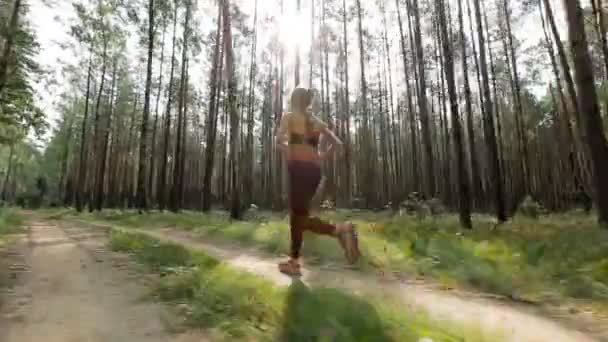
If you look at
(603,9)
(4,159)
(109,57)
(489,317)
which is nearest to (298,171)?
(489,317)

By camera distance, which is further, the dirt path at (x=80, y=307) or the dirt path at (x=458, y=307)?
the dirt path at (x=458, y=307)

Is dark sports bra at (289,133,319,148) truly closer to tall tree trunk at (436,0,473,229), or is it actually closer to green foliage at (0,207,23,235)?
tall tree trunk at (436,0,473,229)

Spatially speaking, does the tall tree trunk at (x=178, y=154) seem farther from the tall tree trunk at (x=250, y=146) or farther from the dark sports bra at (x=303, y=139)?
the dark sports bra at (x=303, y=139)

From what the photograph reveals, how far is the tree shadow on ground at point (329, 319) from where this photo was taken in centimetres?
254

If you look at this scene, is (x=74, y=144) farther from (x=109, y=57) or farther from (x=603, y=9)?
(x=603, y=9)

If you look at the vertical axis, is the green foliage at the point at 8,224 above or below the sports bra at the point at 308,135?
below

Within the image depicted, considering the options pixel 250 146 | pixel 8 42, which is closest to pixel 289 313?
pixel 8 42

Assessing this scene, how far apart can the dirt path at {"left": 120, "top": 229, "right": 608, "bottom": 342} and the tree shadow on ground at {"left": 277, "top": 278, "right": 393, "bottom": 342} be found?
61cm

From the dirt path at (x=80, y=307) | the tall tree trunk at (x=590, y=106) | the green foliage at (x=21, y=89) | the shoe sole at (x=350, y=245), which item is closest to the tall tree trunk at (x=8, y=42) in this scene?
the green foliage at (x=21, y=89)

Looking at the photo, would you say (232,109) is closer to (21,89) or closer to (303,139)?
(21,89)

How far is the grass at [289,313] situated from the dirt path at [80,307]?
0.32 metres

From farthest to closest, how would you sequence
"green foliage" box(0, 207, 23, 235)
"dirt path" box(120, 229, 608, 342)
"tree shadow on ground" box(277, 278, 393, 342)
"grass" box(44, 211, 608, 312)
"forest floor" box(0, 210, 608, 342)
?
"green foliage" box(0, 207, 23, 235), "grass" box(44, 211, 608, 312), "dirt path" box(120, 229, 608, 342), "forest floor" box(0, 210, 608, 342), "tree shadow on ground" box(277, 278, 393, 342)

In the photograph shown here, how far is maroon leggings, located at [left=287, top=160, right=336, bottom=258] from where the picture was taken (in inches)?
163

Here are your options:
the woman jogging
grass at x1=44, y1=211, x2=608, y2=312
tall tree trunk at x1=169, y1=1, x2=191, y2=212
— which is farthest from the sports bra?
tall tree trunk at x1=169, y1=1, x2=191, y2=212
